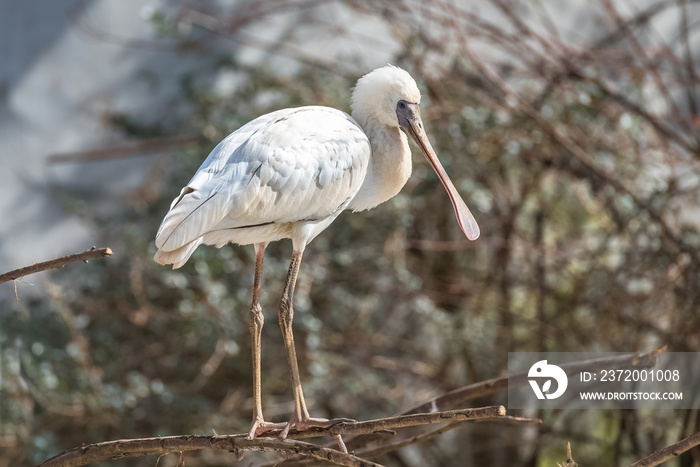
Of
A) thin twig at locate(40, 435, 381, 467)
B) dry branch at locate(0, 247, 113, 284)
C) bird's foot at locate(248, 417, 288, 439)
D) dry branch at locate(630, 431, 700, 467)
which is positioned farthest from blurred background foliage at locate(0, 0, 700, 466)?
dry branch at locate(0, 247, 113, 284)

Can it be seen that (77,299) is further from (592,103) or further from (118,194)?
(592,103)

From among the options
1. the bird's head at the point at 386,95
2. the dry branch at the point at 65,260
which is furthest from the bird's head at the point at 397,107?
the dry branch at the point at 65,260

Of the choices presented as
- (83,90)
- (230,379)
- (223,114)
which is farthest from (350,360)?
(83,90)

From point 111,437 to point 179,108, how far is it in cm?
182

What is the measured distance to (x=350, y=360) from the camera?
408 centimetres

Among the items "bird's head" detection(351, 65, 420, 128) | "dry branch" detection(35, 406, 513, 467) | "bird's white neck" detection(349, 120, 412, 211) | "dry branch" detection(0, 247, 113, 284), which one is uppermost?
"bird's head" detection(351, 65, 420, 128)

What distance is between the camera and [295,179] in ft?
6.35

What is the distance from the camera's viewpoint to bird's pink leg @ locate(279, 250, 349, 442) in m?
2.00

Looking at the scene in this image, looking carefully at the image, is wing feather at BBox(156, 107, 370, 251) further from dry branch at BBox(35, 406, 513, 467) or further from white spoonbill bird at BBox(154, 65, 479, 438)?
dry branch at BBox(35, 406, 513, 467)

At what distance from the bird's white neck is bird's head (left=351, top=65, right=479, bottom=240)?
0.02 metres

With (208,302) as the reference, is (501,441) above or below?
below

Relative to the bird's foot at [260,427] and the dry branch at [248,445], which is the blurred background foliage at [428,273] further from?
the dry branch at [248,445]

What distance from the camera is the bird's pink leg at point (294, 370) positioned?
6.55 feet

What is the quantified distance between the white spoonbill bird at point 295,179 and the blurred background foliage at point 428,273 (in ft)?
4.16
